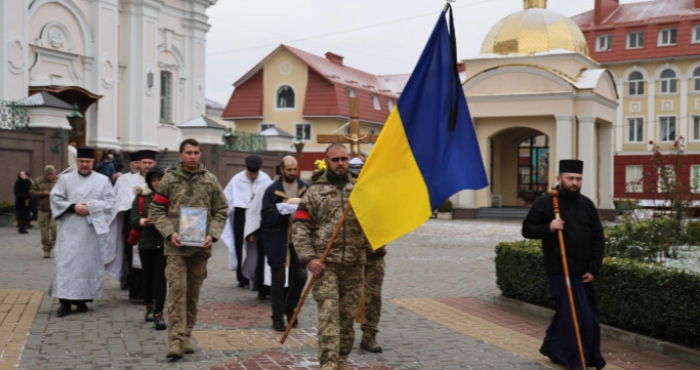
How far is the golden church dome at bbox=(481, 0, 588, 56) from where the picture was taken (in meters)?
35.5

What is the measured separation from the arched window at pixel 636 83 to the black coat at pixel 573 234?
161ft

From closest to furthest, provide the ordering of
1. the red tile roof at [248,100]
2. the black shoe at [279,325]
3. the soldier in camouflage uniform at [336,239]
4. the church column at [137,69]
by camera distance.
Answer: the soldier in camouflage uniform at [336,239] < the black shoe at [279,325] < the church column at [137,69] < the red tile roof at [248,100]

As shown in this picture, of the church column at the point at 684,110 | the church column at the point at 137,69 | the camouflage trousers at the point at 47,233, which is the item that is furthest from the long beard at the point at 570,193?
the church column at the point at 684,110

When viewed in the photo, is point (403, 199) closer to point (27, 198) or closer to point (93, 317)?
point (93, 317)

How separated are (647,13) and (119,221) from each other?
50585 millimetres

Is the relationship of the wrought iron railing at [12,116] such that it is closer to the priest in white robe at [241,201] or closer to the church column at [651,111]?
the priest in white robe at [241,201]

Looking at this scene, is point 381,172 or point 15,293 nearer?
point 381,172

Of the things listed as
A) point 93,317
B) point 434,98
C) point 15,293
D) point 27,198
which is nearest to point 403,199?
point 434,98

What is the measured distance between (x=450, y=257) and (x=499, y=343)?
941 centimetres

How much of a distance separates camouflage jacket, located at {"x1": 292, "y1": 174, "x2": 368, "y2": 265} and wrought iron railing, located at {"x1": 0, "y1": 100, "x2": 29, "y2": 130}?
1709 centimetres

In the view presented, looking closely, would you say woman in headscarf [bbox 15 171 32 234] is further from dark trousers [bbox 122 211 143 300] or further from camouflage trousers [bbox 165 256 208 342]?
camouflage trousers [bbox 165 256 208 342]

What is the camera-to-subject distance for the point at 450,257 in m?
17.9

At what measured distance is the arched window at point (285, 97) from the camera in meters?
54.6

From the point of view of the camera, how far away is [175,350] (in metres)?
7.32
